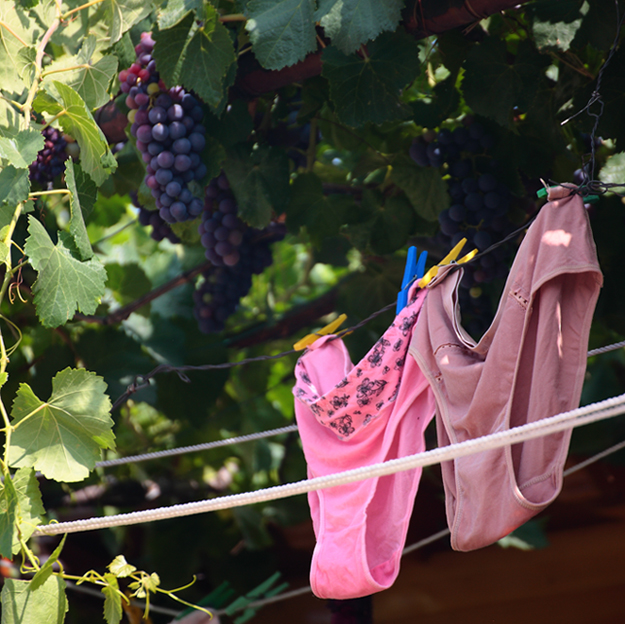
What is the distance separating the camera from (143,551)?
7.89 ft

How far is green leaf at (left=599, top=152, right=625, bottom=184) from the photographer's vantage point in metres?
1.27

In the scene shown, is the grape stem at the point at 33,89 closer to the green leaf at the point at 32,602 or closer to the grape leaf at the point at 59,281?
the grape leaf at the point at 59,281

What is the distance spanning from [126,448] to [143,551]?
363 mm

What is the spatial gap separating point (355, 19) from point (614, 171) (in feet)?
1.87

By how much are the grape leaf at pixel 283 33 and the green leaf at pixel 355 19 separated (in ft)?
0.14

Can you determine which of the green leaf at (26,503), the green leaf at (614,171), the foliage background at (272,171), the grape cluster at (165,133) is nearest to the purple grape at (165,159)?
the grape cluster at (165,133)

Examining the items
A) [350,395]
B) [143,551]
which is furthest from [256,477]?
[350,395]

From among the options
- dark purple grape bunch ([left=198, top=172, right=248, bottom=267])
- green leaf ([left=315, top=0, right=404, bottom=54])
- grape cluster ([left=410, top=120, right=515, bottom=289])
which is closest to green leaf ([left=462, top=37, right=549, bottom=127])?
grape cluster ([left=410, top=120, right=515, bottom=289])

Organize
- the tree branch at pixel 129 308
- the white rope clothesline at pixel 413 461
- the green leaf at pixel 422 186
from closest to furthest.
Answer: the white rope clothesline at pixel 413 461, the green leaf at pixel 422 186, the tree branch at pixel 129 308

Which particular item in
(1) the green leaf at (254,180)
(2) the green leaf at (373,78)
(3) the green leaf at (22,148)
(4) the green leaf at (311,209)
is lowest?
(4) the green leaf at (311,209)

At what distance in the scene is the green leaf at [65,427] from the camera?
36.3 inches

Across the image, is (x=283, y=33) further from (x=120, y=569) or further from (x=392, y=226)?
(x=120, y=569)

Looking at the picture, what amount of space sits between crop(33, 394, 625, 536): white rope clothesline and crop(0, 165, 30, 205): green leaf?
0.42 metres

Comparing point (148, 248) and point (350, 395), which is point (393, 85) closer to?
point (350, 395)
